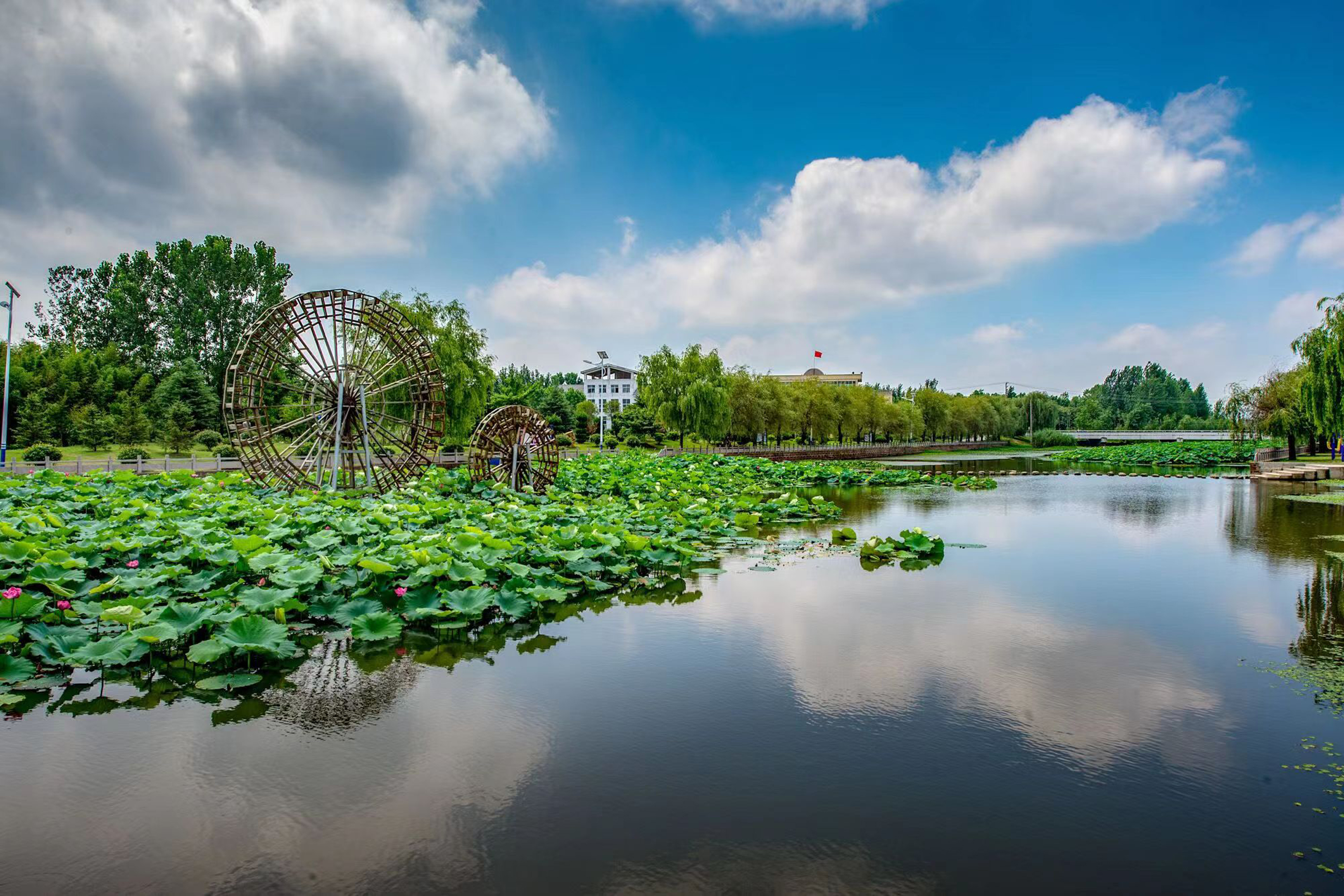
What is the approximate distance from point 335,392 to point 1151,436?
8699 centimetres

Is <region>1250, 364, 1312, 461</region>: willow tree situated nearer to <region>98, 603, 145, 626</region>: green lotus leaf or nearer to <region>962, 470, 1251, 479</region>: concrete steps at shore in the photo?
<region>962, 470, 1251, 479</region>: concrete steps at shore

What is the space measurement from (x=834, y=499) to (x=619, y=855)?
18.7m

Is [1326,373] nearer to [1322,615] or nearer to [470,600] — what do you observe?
[1322,615]

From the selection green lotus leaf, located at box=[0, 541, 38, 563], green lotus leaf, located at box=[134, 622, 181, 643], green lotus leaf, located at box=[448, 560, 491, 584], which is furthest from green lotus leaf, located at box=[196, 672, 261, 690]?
green lotus leaf, located at box=[0, 541, 38, 563]

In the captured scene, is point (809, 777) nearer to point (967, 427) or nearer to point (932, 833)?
point (932, 833)

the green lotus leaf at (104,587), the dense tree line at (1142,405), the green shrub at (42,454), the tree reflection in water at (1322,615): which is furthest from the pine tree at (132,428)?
the dense tree line at (1142,405)

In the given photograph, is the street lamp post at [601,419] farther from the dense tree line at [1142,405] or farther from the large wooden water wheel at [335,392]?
the dense tree line at [1142,405]

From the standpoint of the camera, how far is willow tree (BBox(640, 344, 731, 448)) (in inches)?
1689

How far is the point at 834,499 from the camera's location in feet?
71.2

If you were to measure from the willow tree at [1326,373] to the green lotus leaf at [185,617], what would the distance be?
3129 centimetres

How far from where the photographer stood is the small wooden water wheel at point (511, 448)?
15734mm

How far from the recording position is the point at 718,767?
464cm

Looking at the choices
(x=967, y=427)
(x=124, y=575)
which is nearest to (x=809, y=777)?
(x=124, y=575)

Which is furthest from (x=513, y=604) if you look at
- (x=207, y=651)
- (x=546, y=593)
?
(x=207, y=651)
